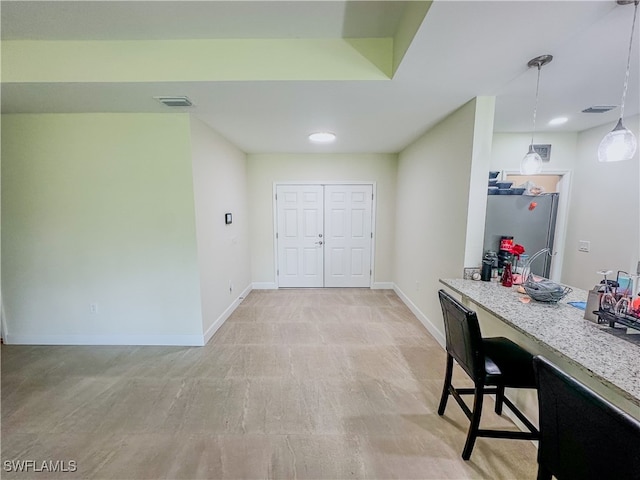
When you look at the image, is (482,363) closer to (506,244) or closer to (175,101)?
(506,244)

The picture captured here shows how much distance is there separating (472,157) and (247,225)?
3.56 m

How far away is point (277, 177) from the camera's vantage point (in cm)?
455

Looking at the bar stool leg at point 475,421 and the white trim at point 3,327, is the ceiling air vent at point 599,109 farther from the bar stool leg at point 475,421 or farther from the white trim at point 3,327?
the white trim at point 3,327

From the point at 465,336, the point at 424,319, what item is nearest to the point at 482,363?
the point at 465,336

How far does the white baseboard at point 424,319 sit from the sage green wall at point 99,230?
8.80 feet

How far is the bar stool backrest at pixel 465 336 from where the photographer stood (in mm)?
1396

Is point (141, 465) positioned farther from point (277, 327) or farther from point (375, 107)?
point (375, 107)

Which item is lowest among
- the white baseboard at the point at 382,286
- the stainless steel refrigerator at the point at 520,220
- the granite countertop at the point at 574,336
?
the white baseboard at the point at 382,286

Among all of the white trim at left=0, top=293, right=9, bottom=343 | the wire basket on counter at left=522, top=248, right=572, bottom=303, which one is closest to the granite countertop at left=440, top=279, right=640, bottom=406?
the wire basket on counter at left=522, top=248, right=572, bottom=303

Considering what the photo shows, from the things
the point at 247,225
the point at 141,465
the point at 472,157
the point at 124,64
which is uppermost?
the point at 124,64

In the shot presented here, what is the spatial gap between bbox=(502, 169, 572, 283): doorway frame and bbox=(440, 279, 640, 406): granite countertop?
1.87 meters

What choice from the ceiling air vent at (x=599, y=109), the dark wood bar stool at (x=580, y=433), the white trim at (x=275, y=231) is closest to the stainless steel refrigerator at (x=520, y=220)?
the ceiling air vent at (x=599, y=109)

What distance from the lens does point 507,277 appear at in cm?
206

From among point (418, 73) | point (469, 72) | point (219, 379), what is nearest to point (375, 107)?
point (418, 73)
